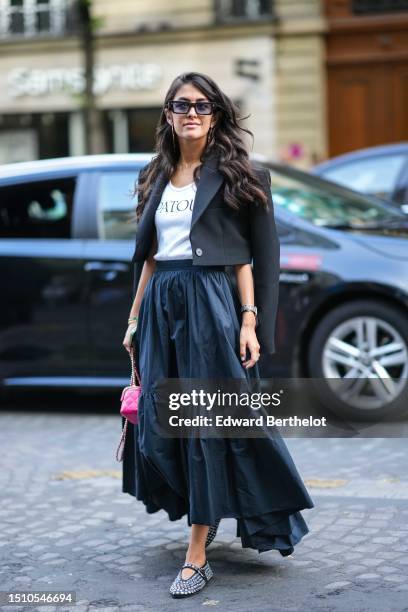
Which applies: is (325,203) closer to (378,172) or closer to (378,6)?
(378,172)

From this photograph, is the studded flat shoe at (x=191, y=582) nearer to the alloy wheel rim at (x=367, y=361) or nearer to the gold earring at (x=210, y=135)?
the gold earring at (x=210, y=135)

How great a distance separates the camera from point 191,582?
3.88m

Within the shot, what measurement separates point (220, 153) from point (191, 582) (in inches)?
58.8

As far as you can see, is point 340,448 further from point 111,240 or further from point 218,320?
point 218,320

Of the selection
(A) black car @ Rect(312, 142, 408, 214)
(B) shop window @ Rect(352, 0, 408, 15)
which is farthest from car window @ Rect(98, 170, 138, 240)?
(B) shop window @ Rect(352, 0, 408, 15)

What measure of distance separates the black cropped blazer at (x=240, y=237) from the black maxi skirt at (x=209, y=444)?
3.3 inches

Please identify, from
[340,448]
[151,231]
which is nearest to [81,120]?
[340,448]

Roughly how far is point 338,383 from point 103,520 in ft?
6.89

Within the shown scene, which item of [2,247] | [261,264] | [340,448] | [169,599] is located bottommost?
[340,448]

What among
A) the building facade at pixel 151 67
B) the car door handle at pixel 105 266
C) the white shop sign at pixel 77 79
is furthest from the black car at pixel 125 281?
the white shop sign at pixel 77 79

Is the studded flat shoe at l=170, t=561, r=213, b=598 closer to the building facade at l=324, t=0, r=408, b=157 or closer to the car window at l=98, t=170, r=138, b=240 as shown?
the car window at l=98, t=170, r=138, b=240

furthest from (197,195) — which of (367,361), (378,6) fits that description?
(378,6)

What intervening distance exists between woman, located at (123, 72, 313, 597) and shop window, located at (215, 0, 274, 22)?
56.7 feet

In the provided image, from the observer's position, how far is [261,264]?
13.0 ft
